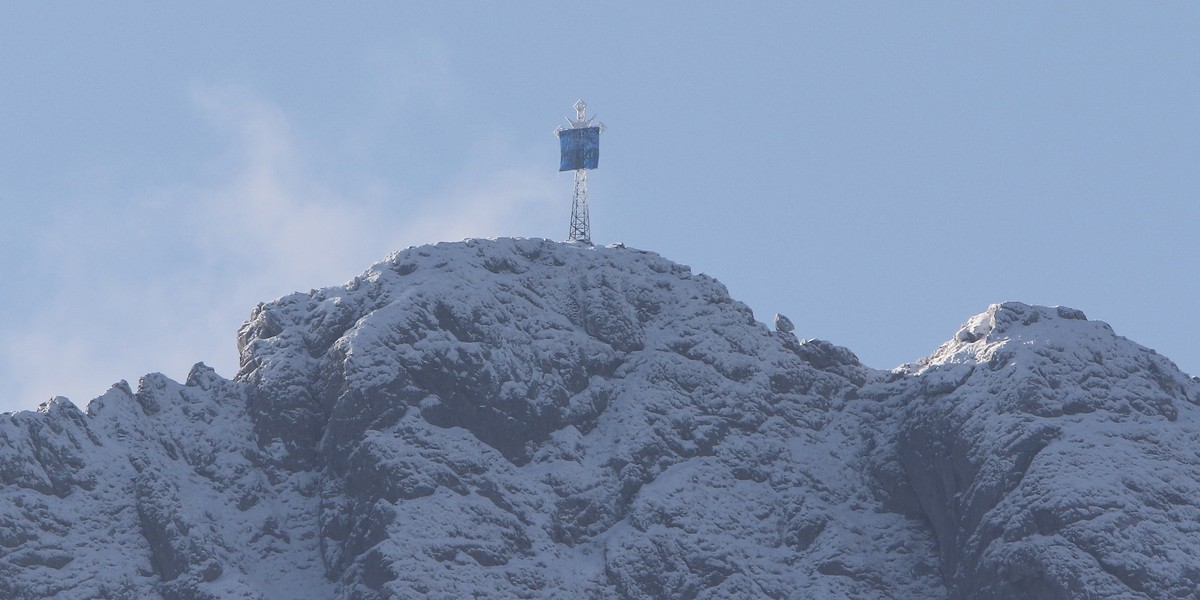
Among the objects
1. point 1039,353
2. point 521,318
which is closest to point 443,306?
point 521,318

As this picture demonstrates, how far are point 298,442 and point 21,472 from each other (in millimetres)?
15821

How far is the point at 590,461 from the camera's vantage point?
589 ft

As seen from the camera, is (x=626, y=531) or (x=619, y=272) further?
(x=619, y=272)

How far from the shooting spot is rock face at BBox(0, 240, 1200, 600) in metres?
170

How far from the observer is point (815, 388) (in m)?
187

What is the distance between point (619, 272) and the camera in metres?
191

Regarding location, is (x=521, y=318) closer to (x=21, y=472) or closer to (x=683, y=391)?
(x=683, y=391)

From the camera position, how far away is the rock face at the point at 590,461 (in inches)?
6703

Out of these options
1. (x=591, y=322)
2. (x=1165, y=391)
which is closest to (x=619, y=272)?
(x=591, y=322)

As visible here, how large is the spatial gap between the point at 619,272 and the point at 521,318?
8.18m

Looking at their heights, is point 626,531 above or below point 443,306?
below

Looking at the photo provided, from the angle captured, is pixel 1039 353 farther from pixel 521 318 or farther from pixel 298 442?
pixel 298 442

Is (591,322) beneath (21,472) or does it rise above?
above

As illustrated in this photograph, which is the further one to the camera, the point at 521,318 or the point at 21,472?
the point at 521,318
